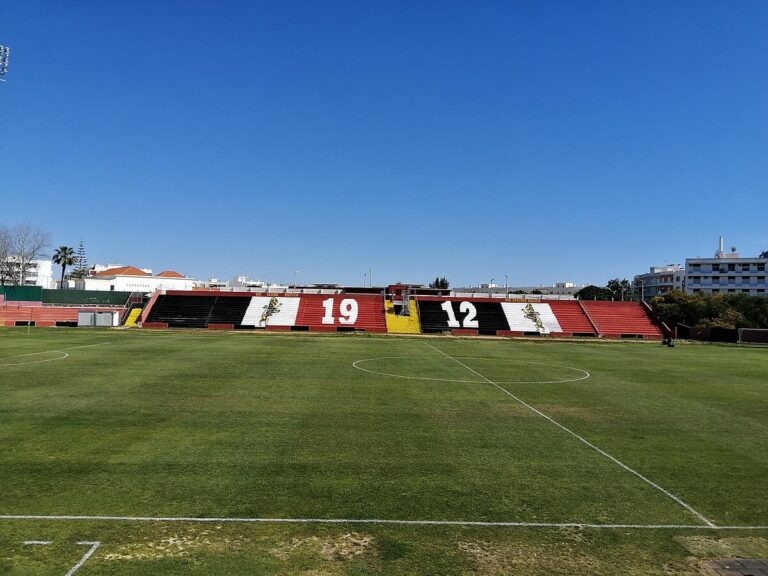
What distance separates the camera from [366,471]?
9930mm

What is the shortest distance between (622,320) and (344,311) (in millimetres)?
33966

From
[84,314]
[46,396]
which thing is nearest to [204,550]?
[46,396]

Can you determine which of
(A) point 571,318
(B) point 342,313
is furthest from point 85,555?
(A) point 571,318

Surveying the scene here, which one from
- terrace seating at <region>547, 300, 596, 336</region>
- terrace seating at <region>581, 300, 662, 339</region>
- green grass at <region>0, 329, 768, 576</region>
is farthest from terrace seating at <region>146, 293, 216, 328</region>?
terrace seating at <region>581, 300, 662, 339</region>

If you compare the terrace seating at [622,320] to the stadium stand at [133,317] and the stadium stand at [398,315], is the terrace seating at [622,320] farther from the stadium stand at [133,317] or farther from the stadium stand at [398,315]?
the stadium stand at [133,317]

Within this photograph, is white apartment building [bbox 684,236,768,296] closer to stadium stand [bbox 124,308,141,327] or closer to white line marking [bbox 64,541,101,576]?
stadium stand [bbox 124,308,141,327]

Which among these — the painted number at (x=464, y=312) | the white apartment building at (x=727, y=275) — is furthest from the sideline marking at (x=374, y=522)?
the white apartment building at (x=727, y=275)

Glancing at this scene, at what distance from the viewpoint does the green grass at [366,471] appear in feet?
22.3

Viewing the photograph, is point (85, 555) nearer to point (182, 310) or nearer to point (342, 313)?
point (342, 313)

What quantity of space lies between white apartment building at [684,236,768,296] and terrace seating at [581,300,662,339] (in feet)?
186

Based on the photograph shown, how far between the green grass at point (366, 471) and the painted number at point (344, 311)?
4066cm

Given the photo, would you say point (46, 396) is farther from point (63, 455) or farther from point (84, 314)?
point (84, 314)

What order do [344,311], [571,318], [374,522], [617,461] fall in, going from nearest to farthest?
[374,522]
[617,461]
[571,318]
[344,311]

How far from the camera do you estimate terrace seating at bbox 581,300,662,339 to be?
6022 centimetres
